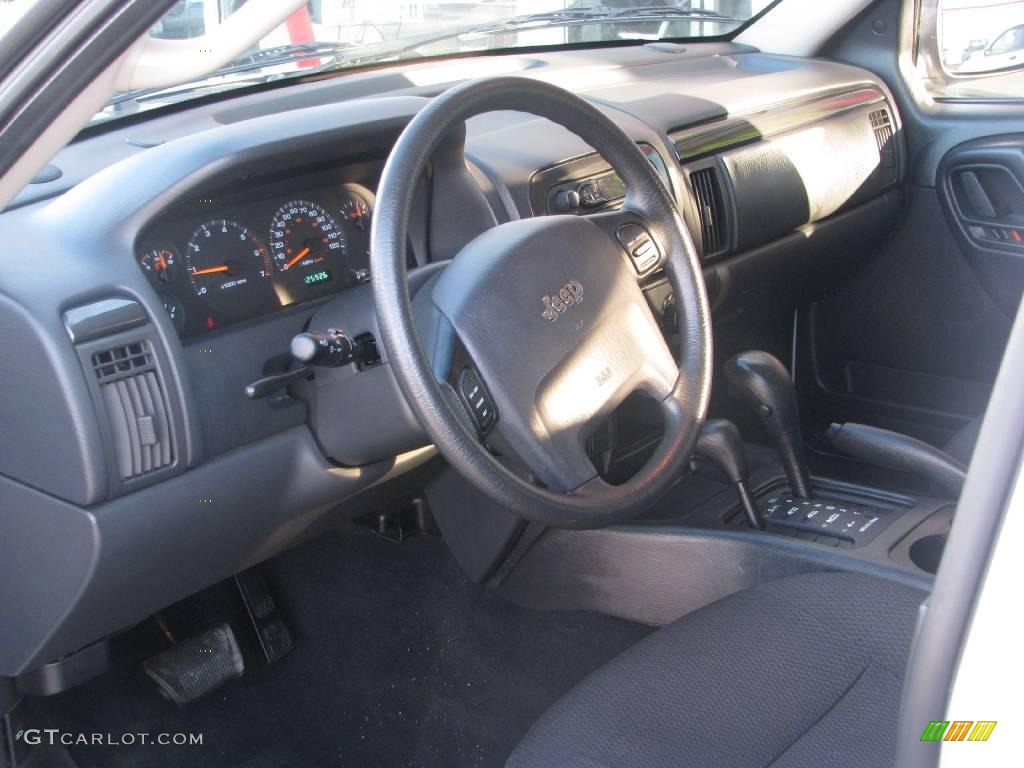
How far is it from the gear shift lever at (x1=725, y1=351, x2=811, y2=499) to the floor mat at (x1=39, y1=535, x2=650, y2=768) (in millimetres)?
408

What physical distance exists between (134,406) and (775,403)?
1.13 meters

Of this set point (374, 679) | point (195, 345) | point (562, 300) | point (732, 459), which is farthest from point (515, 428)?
point (374, 679)

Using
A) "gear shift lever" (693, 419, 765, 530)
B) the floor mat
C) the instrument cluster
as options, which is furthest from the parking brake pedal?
"gear shift lever" (693, 419, 765, 530)

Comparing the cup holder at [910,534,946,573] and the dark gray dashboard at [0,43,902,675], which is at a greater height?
the dark gray dashboard at [0,43,902,675]

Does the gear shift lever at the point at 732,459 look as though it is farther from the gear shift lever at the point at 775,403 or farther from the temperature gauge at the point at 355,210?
the temperature gauge at the point at 355,210

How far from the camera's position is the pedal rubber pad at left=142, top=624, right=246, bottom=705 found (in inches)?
82.7

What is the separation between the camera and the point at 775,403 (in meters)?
2.06

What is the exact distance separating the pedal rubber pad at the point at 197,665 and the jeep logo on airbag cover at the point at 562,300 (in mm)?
1132

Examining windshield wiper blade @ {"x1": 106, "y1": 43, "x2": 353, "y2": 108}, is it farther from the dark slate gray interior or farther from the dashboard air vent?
the dashboard air vent

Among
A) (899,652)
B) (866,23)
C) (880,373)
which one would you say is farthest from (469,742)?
(866,23)

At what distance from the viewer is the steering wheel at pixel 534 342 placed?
1.30 m

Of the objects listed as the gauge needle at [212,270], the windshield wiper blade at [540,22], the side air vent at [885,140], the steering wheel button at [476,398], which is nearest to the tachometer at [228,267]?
the gauge needle at [212,270]

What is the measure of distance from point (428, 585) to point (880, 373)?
1309 millimetres

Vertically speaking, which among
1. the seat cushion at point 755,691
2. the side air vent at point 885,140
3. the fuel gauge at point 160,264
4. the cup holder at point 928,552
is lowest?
the cup holder at point 928,552
